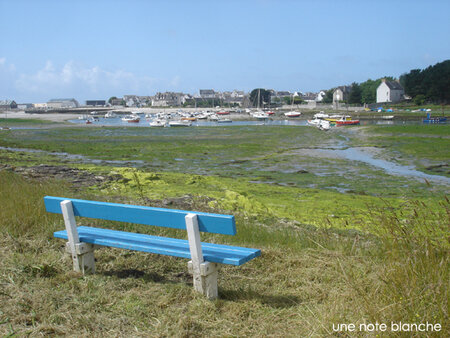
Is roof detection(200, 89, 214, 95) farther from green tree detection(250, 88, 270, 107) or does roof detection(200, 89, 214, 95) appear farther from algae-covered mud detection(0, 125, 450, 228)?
algae-covered mud detection(0, 125, 450, 228)

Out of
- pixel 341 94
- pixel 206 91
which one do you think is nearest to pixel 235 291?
pixel 341 94

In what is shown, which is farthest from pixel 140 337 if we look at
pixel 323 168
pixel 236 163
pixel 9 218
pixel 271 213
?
pixel 236 163

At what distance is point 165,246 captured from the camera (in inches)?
155

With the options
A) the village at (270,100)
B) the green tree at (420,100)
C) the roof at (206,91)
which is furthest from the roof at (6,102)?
the green tree at (420,100)

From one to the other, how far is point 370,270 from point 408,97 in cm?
10184

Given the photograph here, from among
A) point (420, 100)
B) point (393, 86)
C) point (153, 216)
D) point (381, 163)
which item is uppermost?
point (393, 86)

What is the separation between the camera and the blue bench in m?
3.39

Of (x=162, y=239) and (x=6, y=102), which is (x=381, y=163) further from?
(x=6, y=102)

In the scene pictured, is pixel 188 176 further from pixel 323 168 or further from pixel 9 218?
pixel 9 218

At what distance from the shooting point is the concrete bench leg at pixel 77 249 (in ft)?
13.6

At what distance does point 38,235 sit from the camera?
5148mm

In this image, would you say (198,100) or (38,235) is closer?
(38,235)

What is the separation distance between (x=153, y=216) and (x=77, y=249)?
A: 111cm

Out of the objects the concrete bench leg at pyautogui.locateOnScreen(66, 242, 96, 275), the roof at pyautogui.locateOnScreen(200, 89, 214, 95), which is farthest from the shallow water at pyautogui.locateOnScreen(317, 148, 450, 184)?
the roof at pyautogui.locateOnScreen(200, 89, 214, 95)
